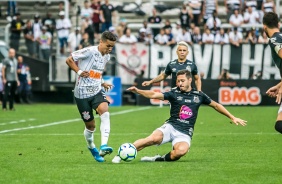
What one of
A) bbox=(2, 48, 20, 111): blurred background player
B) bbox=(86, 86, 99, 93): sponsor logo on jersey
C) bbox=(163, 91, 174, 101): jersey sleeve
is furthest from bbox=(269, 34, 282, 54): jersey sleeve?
bbox=(2, 48, 20, 111): blurred background player

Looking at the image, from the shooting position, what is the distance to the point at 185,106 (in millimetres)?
14180

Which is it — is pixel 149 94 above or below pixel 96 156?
above

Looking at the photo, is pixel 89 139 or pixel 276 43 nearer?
pixel 276 43

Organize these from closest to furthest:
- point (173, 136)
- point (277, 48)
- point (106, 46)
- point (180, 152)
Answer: point (277, 48) → point (180, 152) → point (173, 136) → point (106, 46)

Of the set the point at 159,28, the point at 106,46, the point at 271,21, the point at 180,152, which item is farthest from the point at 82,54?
the point at 159,28

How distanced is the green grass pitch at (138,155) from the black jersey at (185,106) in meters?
0.60

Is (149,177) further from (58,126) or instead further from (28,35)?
(28,35)

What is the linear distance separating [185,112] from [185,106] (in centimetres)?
10

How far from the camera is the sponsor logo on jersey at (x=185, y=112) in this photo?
14188 millimetres

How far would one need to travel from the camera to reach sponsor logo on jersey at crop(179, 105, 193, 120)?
14.2 metres

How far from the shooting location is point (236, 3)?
1591 inches

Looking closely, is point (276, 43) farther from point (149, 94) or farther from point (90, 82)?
point (90, 82)

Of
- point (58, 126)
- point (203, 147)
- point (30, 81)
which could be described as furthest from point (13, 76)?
point (203, 147)

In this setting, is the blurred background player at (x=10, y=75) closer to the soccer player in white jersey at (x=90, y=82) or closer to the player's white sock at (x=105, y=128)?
the soccer player in white jersey at (x=90, y=82)
